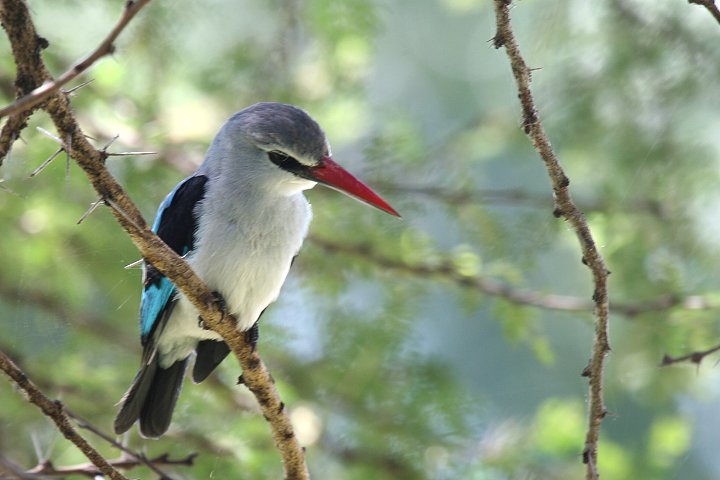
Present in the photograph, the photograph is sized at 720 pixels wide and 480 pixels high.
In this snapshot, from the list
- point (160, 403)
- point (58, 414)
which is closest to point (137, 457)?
point (58, 414)

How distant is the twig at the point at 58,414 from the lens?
6.69 ft

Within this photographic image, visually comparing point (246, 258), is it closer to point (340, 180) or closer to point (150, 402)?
point (340, 180)

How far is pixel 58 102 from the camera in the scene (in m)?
1.90

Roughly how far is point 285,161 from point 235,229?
0.97ft

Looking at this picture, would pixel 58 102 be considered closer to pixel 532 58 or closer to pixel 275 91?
pixel 532 58

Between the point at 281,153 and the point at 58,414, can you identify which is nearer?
the point at 58,414

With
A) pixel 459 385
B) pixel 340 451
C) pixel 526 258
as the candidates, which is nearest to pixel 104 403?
pixel 340 451

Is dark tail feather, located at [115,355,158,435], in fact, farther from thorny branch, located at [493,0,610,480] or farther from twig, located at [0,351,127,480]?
thorny branch, located at [493,0,610,480]

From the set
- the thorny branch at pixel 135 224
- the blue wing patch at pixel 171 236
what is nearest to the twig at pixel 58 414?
the thorny branch at pixel 135 224

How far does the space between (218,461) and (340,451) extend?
845 mm

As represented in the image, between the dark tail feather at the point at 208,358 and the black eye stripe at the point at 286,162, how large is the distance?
0.72 m

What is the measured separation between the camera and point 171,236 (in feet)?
10.8

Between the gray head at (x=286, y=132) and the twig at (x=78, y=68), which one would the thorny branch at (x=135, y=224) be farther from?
the gray head at (x=286, y=132)

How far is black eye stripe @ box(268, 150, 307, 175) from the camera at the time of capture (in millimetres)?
3206
